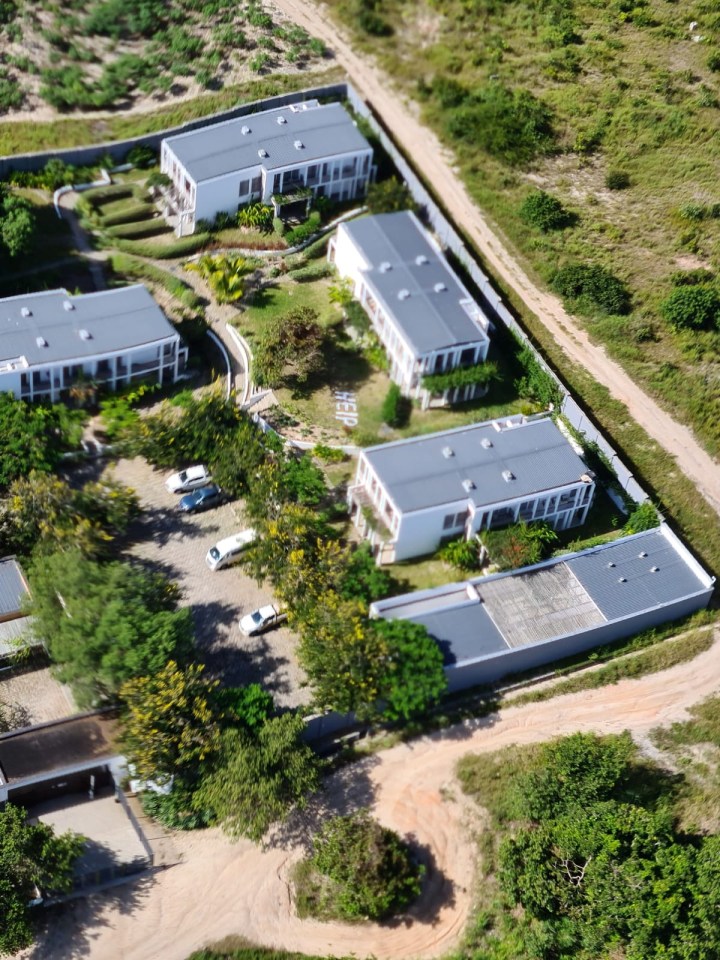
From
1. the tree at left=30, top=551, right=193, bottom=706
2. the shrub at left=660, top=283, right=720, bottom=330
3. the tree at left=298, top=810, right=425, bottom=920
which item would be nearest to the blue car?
the tree at left=30, top=551, right=193, bottom=706

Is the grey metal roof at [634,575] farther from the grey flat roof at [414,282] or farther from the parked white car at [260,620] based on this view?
the parked white car at [260,620]

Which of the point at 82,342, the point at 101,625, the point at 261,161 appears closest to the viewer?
the point at 101,625

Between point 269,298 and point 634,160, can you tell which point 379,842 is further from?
point 634,160

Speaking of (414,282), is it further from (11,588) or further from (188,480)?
(11,588)

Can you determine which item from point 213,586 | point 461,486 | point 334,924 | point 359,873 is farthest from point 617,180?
point 334,924

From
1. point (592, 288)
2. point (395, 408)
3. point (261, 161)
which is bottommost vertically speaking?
point (395, 408)

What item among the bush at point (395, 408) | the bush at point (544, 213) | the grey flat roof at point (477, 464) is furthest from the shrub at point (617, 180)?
the grey flat roof at point (477, 464)
